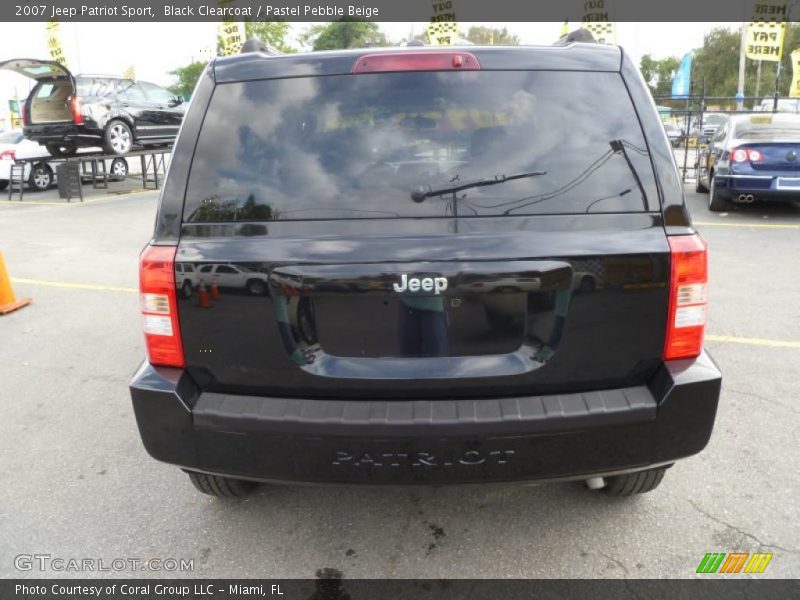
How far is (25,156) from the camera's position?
16.9m

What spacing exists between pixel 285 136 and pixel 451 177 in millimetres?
614

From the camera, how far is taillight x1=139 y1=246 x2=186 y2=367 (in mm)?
2211

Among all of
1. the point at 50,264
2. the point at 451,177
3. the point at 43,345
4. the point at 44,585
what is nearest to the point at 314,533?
the point at 44,585

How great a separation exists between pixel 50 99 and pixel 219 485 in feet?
50.8

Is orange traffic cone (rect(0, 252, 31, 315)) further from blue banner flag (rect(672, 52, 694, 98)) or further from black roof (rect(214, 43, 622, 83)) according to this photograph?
blue banner flag (rect(672, 52, 694, 98))

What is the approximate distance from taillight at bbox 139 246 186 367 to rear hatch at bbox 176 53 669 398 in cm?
6

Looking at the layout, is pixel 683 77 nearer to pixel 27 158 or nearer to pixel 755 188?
pixel 755 188

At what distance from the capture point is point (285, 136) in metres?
2.24

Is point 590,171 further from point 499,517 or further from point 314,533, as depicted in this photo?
point 314,533

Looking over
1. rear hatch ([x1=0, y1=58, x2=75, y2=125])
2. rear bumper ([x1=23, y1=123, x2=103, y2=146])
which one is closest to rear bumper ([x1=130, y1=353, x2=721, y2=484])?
rear hatch ([x1=0, y1=58, x2=75, y2=125])

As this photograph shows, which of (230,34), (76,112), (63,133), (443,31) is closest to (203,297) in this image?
(76,112)

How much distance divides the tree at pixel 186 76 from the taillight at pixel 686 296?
57.6 metres

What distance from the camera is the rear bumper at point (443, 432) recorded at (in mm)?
2072

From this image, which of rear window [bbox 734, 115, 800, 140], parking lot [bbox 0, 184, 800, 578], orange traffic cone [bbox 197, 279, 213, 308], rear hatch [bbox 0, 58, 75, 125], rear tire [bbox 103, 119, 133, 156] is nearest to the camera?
orange traffic cone [bbox 197, 279, 213, 308]
